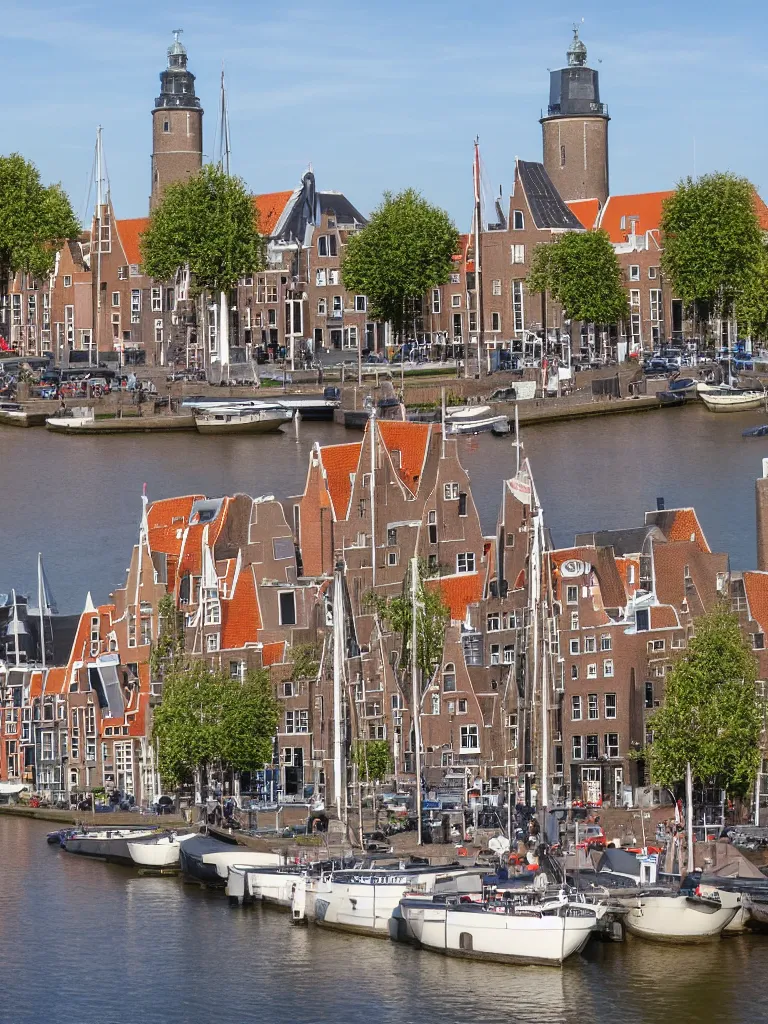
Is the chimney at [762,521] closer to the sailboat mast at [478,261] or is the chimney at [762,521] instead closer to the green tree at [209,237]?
the sailboat mast at [478,261]

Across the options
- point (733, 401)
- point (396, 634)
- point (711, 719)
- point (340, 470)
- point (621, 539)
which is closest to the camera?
point (711, 719)

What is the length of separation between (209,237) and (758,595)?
6673 cm

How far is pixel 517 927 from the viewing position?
209 feet

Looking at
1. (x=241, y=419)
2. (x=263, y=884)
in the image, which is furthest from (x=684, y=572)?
(x=241, y=419)

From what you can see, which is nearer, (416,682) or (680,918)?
(680,918)

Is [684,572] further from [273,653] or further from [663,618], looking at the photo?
[273,653]

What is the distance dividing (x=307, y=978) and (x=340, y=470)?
144 feet

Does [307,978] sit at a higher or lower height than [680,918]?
lower

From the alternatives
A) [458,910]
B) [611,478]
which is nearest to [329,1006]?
[458,910]

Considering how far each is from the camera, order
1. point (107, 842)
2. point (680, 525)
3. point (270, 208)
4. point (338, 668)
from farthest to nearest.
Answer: point (270, 208), point (680, 525), point (107, 842), point (338, 668)

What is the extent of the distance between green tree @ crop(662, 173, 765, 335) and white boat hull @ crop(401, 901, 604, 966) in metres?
82.9

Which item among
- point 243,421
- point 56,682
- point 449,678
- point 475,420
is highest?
point 243,421

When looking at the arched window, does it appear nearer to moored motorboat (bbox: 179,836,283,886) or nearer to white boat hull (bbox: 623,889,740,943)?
moored motorboat (bbox: 179,836,283,886)

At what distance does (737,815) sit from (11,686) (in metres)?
44.6
